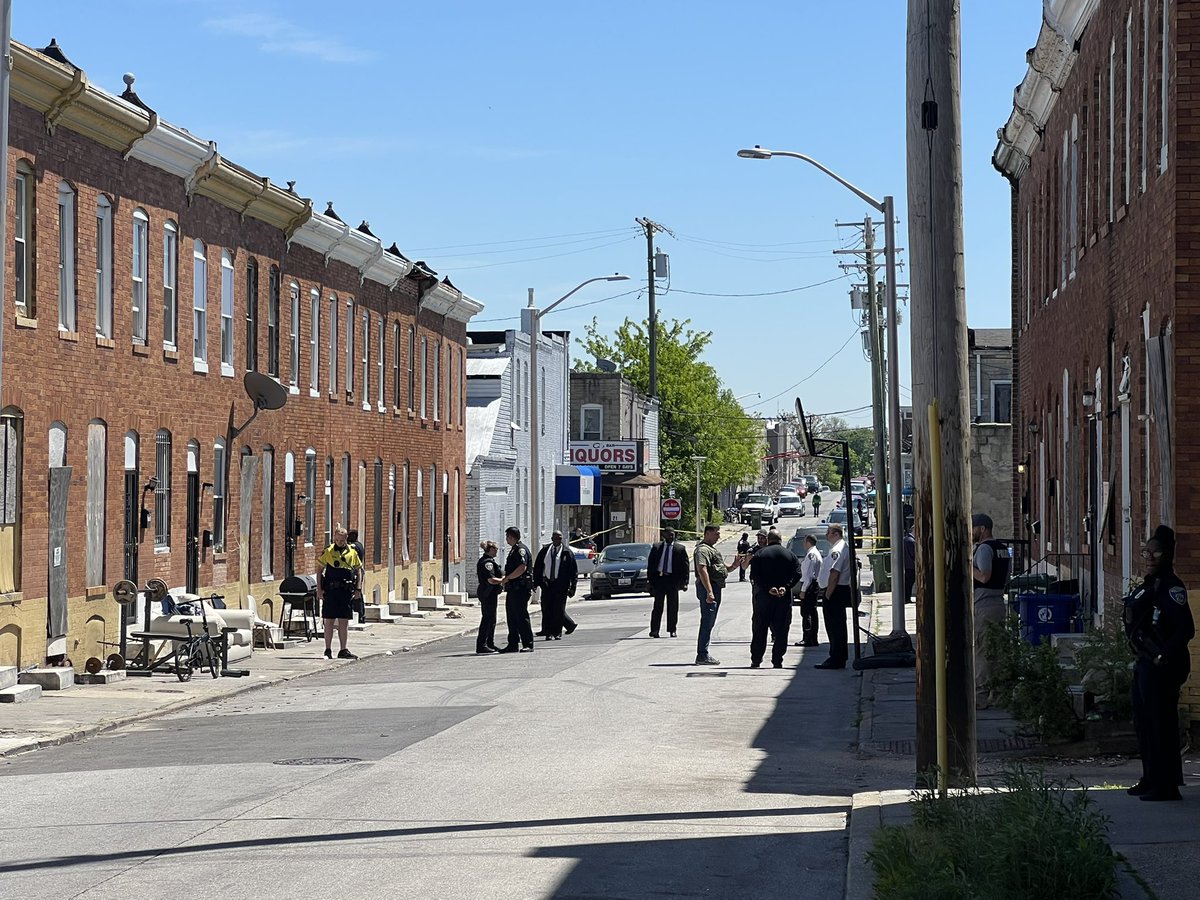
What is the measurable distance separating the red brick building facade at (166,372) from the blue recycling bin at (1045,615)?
39.8 feet

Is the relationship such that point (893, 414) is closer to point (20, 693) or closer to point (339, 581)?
point (339, 581)

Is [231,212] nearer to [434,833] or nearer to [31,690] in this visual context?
[31,690]

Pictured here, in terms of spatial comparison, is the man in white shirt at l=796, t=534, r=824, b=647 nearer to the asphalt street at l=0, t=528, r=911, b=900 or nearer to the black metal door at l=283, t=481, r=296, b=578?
the asphalt street at l=0, t=528, r=911, b=900

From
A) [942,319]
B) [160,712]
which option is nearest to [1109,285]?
[942,319]

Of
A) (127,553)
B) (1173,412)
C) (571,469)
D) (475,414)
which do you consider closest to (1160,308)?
(1173,412)

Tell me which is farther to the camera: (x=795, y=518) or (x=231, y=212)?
(x=795, y=518)

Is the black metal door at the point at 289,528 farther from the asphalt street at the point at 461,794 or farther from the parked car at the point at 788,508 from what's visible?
the parked car at the point at 788,508

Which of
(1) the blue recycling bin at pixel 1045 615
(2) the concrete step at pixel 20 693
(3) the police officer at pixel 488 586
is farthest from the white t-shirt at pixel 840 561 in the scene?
(2) the concrete step at pixel 20 693

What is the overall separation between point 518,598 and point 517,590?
219mm

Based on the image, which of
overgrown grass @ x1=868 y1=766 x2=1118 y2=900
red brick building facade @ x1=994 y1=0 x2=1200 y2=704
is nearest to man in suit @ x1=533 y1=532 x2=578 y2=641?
red brick building facade @ x1=994 y1=0 x2=1200 y2=704

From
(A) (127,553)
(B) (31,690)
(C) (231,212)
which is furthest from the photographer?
(C) (231,212)

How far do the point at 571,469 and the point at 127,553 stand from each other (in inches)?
1458

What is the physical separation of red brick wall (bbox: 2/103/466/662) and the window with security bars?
16 cm

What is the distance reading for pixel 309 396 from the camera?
34688 millimetres
